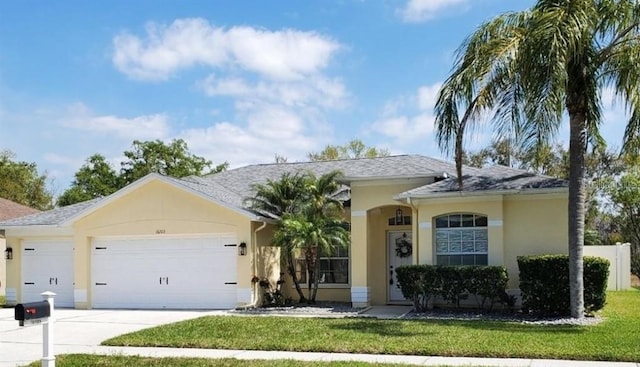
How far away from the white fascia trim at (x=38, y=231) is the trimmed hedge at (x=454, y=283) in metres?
10.5

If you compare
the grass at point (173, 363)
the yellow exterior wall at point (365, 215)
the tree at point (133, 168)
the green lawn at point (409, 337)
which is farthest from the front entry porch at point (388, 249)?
the tree at point (133, 168)

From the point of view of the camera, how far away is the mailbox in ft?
23.8

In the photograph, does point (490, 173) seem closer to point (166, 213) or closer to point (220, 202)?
point (220, 202)

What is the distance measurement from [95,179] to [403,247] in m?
25.8

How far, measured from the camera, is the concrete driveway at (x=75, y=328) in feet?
36.4

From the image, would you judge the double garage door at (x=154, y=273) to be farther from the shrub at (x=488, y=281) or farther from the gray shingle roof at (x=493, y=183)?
the shrub at (x=488, y=281)

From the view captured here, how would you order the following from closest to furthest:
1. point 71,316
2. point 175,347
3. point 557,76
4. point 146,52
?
1. point 175,347
2. point 557,76
3. point 146,52
4. point 71,316

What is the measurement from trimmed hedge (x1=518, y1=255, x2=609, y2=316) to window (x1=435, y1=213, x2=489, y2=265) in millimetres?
1739

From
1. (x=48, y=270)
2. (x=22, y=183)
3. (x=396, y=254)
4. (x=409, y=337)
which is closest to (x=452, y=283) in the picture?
(x=396, y=254)

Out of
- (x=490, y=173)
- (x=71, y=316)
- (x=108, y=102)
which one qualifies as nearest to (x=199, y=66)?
(x=108, y=102)

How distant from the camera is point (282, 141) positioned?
3347 cm

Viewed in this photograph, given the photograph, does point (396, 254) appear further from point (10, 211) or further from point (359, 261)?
point (10, 211)

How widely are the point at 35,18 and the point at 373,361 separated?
32.3ft

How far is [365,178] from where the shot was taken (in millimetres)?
17375
